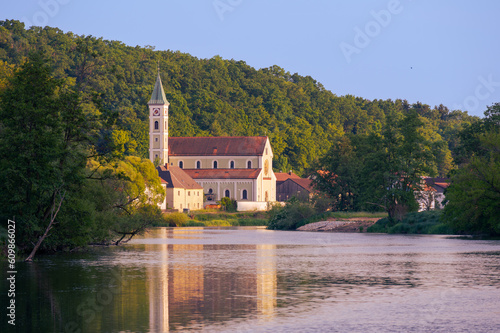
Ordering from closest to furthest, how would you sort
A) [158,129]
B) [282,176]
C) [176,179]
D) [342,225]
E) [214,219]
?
[342,225], [214,219], [176,179], [158,129], [282,176]

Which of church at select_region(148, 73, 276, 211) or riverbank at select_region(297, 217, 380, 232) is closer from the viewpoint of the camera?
riverbank at select_region(297, 217, 380, 232)

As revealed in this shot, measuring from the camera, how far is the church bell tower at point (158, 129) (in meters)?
150

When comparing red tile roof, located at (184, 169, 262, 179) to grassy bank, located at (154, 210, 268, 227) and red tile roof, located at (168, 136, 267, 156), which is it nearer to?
red tile roof, located at (168, 136, 267, 156)

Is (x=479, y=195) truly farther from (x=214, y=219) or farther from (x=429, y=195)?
(x=214, y=219)

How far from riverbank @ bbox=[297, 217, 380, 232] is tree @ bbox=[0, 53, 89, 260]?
45.1 m

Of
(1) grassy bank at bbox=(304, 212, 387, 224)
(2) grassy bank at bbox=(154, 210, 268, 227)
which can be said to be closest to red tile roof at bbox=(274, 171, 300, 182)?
(2) grassy bank at bbox=(154, 210, 268, 227)

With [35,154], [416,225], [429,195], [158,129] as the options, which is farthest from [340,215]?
[158,129]

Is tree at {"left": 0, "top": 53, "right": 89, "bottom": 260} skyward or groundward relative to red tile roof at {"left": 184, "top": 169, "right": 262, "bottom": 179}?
groundward

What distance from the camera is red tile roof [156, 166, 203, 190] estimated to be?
5123 inches

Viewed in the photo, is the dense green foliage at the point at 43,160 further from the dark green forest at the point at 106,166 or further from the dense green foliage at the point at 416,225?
the dense green foliage at the point at 416,225

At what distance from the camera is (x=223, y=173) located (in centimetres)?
14775

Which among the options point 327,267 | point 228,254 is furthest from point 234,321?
point 228,254

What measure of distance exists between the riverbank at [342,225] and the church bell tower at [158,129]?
7097 cm

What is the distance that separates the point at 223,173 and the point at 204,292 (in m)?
125
